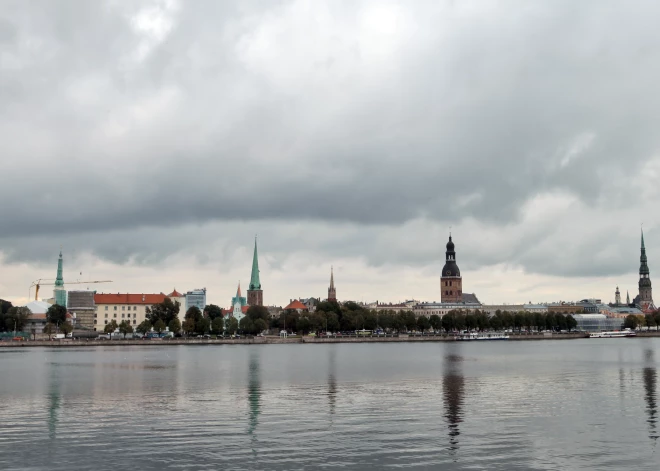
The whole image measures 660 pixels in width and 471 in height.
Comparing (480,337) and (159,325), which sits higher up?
(159,325)

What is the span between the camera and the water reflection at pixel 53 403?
28.5 metres

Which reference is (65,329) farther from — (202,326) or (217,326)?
(217,326)

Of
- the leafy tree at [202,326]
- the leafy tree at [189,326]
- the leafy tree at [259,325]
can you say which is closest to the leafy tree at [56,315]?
the leafy tree at [189,326]

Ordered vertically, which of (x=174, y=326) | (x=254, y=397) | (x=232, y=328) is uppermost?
(x=174, y=326)

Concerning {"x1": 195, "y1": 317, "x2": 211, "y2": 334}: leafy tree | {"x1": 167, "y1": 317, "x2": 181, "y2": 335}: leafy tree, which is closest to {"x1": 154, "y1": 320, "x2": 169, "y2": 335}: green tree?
{"x1": 167, "y1": 317, "x2": 181, "y2": 335}: leafy tree

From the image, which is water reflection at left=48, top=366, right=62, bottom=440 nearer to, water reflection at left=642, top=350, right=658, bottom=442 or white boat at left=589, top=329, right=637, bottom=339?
water reflection at left=642, top=350, right=658, bottom=442

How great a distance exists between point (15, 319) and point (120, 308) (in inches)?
1220

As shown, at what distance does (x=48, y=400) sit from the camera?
38.8 metres

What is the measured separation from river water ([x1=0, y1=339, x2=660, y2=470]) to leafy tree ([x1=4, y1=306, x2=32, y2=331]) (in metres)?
113

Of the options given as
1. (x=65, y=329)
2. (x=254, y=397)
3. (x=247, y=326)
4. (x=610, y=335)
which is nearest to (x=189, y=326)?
(x=247, y=326)

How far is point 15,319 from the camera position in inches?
6107

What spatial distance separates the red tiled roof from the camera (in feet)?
598

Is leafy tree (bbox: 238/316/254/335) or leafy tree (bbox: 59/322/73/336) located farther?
leafy tree (bbox: 238/316/254/335)

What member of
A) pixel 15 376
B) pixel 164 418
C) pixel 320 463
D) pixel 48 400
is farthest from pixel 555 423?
pixel 15 376
